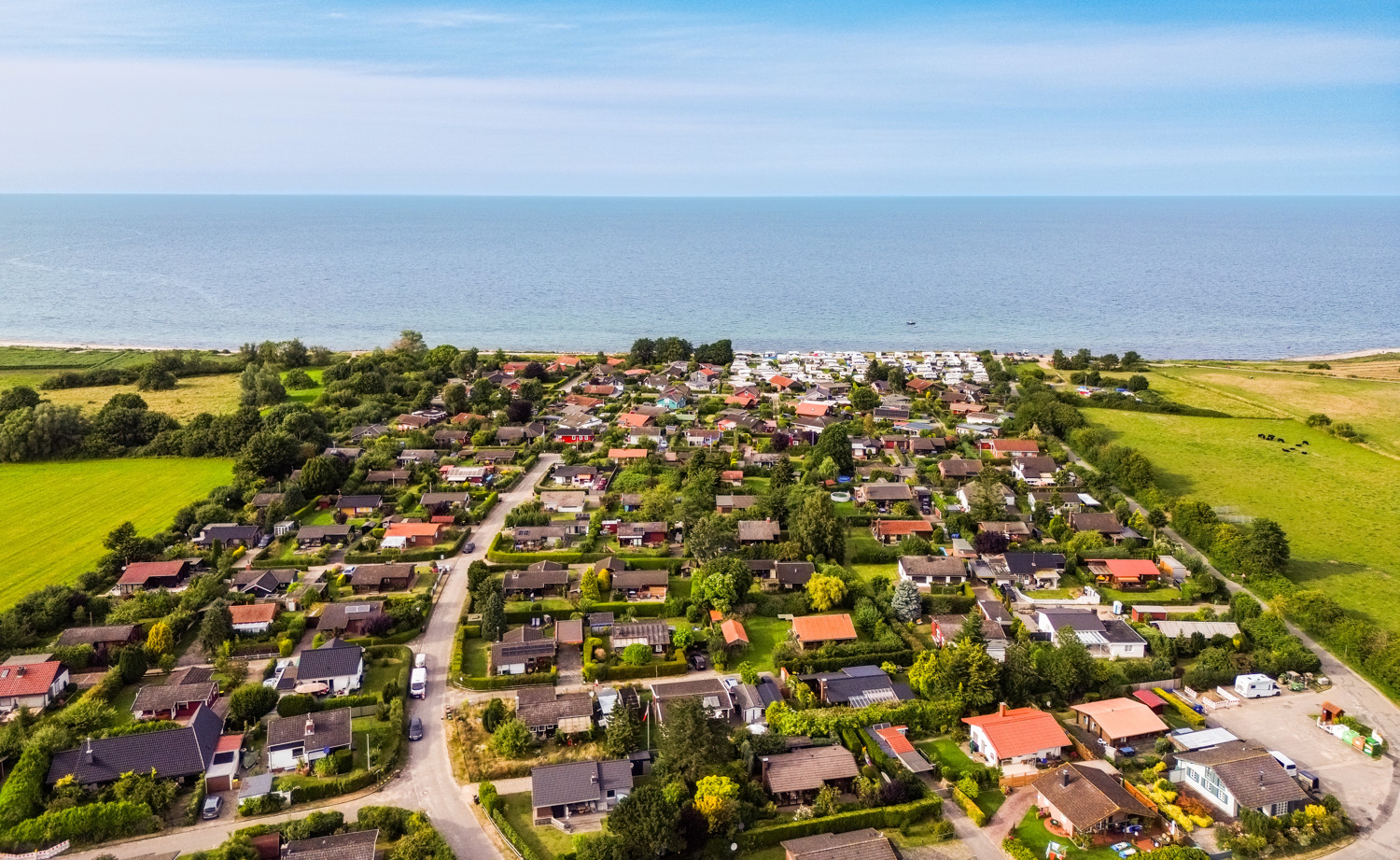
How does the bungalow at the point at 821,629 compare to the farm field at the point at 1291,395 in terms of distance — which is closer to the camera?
the bungalow at the point at 821,629

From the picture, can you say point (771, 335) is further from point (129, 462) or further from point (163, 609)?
point (163, 609)

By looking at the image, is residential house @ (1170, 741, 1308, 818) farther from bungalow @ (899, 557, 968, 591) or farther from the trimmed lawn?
the trimmed lawn

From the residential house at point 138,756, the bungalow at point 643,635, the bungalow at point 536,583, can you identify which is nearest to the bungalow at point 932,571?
the bungalow at point 643,635

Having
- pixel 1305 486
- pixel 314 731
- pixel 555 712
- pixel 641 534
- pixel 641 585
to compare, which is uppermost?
pixel 1305 486

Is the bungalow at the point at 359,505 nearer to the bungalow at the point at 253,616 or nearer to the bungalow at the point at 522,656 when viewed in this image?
the bungalow at the point at 253,616

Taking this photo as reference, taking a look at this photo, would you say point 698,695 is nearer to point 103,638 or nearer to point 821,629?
point 821,629

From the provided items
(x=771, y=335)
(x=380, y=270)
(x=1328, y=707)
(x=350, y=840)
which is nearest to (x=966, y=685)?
(x=1328, y=707)

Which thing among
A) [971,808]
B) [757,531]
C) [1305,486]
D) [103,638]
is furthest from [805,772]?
[1305,486]
